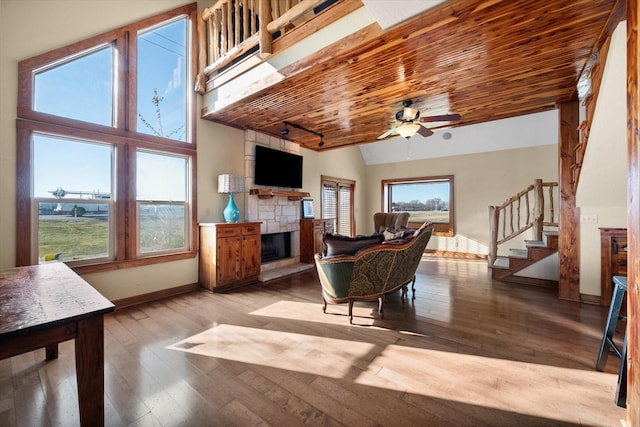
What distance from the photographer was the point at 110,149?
346 centimetres

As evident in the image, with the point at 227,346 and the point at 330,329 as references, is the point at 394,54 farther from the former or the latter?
the point at 227,346

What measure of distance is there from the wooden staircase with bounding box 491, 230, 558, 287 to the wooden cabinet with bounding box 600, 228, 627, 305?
735 millimetres

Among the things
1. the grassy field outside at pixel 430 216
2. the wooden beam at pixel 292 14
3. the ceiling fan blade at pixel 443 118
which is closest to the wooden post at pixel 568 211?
the ceiling fan blade at pixel 443 118

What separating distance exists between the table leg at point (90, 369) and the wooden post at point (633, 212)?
2.64m

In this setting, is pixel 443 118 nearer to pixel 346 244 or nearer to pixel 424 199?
pixel 346 244

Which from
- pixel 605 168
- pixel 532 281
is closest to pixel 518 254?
pixel 532 281

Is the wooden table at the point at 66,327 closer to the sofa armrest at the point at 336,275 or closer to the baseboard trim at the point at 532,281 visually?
the sofa armrest at the point at 336,275

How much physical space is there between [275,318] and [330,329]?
0.68 m

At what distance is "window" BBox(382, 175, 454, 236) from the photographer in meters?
7.49

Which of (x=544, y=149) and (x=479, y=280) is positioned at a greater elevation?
(x=544, y=149)

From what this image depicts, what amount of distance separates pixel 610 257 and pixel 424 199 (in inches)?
183

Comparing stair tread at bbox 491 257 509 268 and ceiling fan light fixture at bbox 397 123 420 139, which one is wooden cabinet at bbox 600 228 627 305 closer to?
stair tread at bbox 491 257 509 268

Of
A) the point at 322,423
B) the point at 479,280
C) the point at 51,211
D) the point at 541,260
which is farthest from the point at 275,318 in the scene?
the point at 541,260

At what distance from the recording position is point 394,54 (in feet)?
8.75
